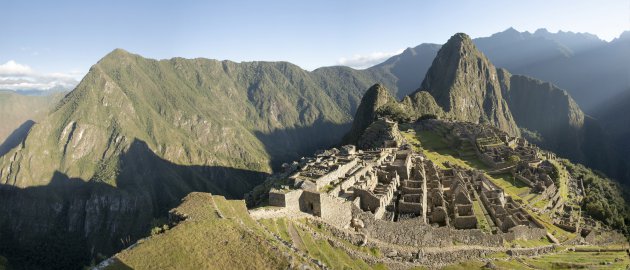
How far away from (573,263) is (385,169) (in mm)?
21754

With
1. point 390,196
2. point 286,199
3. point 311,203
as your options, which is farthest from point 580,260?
point 286,199

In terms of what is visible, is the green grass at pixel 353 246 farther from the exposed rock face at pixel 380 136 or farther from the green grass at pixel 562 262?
the exposed rock face at pixel 380 136

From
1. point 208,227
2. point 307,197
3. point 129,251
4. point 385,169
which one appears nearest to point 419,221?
point 307,197

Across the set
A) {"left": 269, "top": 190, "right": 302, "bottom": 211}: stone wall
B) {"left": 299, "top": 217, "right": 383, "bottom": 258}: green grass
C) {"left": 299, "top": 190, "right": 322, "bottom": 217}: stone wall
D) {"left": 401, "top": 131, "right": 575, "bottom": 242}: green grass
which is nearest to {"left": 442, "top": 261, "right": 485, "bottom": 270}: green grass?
{"left": 299, "top": 217, "right": 383, "bottom": 258}: green grass

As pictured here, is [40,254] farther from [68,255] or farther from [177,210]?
[177,210]

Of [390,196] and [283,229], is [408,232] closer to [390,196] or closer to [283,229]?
[390,196]

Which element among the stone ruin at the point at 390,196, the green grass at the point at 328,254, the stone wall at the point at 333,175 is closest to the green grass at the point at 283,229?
the green grass at the point at 328,254

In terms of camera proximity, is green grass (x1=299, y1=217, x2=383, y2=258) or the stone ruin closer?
A: green grass (x1=299, y1=217, x2=383, y2=258)

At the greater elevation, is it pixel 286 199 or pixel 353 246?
pixel 286 199

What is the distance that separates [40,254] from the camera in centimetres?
17000

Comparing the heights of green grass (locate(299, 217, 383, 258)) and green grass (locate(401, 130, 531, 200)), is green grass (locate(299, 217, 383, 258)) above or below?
above

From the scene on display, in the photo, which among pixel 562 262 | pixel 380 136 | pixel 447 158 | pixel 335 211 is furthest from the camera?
pixel 380 136

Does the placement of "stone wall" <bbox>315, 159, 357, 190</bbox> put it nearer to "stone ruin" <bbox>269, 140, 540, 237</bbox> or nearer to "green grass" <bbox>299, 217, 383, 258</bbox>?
"stone ruin" <bbox>269, 140, 540, 237</bbox>

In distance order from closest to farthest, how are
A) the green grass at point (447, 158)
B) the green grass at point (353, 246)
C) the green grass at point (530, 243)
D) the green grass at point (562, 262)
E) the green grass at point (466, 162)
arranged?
the green grass at point (353, 246)
the green grass at point (562, 262)
the green grass at point (530, 243)
the green grass at point (466, 162)
the green grass at point (447, 158)
